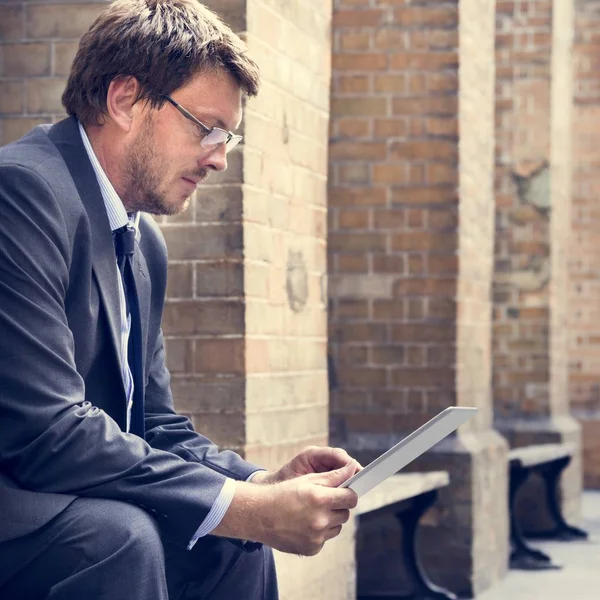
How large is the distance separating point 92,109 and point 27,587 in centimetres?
95

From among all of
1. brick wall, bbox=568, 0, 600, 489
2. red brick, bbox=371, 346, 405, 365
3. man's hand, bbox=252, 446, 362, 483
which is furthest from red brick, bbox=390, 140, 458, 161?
brick wall, bbox=568, 0, 600, 489

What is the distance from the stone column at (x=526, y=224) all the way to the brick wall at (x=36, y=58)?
17.8 feet

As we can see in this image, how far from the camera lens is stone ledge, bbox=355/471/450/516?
18.6 feet

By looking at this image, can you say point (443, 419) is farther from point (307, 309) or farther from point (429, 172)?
point (429, 172)

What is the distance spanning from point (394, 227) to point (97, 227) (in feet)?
13.9

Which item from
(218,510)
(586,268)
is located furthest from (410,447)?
(586,268)

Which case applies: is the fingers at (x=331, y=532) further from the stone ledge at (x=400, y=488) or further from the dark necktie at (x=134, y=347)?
the stone ledge at (x=400, y=488)

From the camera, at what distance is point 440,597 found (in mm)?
6816

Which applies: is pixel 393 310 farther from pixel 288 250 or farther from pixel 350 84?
pixel 288 250

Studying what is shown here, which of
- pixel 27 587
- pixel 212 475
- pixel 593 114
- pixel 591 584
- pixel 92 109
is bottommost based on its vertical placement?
pixel 591 584

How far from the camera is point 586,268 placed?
43.0 feet

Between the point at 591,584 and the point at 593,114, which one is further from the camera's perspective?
the point at 593,114

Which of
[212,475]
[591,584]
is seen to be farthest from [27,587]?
[591,584]

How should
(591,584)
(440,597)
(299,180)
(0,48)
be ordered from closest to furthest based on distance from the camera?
(0,48), (299,180), (440,597), (591,584)
